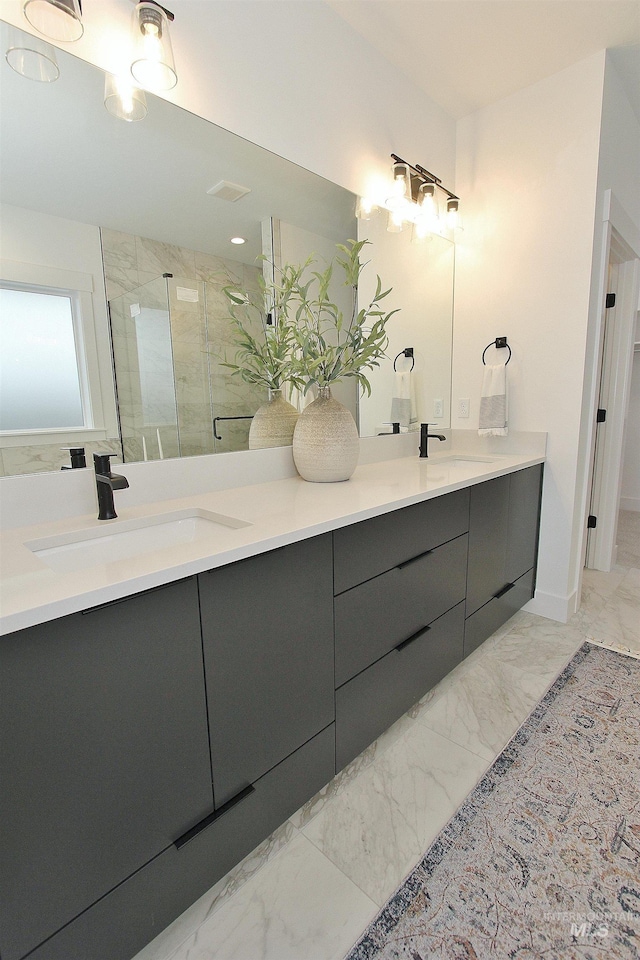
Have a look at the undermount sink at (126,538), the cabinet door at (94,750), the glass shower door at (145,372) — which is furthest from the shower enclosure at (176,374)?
the cabinet door at (94,750)

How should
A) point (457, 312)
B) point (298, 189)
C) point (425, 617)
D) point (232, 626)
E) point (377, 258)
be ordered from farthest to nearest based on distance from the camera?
point (457, 312) < point (377, 258) < point (298, 189) < point (425, 617) < point (232, 626)

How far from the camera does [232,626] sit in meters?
0.94

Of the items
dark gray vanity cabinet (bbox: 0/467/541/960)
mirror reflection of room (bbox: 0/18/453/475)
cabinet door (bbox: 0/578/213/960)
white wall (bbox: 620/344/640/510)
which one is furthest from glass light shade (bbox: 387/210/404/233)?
white wall (bbox: 620/344/640/510)

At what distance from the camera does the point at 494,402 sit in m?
2.34

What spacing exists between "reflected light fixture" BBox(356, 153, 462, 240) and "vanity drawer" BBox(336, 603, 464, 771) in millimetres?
1760

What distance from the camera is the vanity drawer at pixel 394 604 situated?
1.23 meters

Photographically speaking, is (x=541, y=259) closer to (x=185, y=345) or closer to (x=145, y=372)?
(x=185, y=345)

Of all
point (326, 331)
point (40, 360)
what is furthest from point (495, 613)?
point (40, 360)

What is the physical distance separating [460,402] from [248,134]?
1685 mm

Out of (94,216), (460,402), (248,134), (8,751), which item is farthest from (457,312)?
(8,751)

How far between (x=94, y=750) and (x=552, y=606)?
2273mm

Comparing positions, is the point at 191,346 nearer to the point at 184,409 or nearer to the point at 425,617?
the point at 184,409

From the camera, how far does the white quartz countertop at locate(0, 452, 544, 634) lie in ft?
2.33

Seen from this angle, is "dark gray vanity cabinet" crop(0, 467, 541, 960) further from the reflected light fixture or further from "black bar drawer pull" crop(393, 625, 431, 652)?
the reflected light fixture
